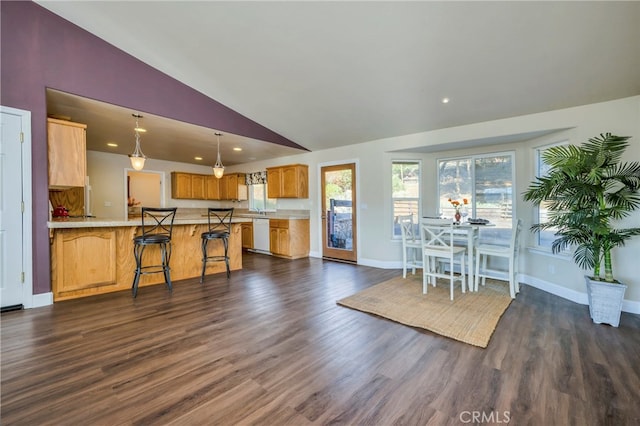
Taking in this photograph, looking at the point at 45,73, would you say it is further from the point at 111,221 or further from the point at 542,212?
the point at 542,212

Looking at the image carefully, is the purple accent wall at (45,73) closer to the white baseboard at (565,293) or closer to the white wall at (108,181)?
the white wall at (108,181)

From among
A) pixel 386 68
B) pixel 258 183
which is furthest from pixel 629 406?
pixel 258 183

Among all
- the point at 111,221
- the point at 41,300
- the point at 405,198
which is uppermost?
the point at 405,198

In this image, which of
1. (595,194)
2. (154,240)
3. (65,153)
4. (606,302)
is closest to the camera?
(606,302)

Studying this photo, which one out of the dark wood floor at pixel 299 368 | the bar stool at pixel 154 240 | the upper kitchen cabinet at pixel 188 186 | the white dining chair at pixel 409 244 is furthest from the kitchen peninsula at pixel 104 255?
the upper kitchen cabinet at pixel 188 186

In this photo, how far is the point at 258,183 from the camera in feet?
24.3

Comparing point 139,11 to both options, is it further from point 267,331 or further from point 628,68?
point 628,68

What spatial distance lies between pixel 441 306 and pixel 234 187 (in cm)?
642

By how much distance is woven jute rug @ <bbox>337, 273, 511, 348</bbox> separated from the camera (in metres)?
2.54

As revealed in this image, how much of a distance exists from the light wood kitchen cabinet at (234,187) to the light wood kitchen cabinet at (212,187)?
0.19 m

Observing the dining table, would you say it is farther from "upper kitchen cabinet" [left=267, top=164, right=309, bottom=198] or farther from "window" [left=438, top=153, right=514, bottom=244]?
"upper kitchen cabinet" [left=267, top=164, right=309, bottom=198]

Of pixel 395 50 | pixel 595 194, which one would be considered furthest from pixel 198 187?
pixel 595 194

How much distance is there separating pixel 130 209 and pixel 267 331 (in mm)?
6618

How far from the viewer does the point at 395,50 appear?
2.93 m
